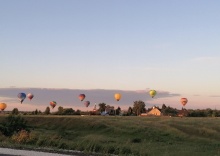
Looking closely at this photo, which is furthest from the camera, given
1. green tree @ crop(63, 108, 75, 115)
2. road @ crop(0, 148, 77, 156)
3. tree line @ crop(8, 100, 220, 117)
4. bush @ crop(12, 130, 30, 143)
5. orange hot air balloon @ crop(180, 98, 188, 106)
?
green tree @ crop(63, 108, 75, 115)

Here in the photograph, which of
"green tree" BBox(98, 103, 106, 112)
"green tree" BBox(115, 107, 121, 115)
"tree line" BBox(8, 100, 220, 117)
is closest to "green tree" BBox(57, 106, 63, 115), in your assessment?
"tree line" BBox(8, 100, 220, 117)

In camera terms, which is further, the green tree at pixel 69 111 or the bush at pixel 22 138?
the green tree at pixel 69 111

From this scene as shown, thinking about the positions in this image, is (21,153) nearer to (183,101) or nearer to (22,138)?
(22,138)

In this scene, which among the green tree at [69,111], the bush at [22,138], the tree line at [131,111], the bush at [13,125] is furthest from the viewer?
the green tree at [69,111]

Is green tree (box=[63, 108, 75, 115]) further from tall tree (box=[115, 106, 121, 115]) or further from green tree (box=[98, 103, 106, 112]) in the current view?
green tree (box=[98, 103, 106, 112])

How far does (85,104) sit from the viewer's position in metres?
124

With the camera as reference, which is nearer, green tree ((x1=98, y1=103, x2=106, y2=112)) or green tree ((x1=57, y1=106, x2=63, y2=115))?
green tree ((x1=57, y1=106, x2=63, y2=115))

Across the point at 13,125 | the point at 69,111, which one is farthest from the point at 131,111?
the point at 13,125

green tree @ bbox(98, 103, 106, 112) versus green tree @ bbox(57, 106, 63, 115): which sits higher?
green tree @ bbox(98, 103, 106, 112)

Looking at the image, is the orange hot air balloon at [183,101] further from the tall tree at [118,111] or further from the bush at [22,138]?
the bush at [22,138]

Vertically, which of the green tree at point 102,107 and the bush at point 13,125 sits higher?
the green tree at point 102,107

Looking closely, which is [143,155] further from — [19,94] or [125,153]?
[19,94]

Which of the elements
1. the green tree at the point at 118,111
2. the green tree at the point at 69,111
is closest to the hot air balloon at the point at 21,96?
the green tree at the point at 69,111

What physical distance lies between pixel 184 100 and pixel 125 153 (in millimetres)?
84711
